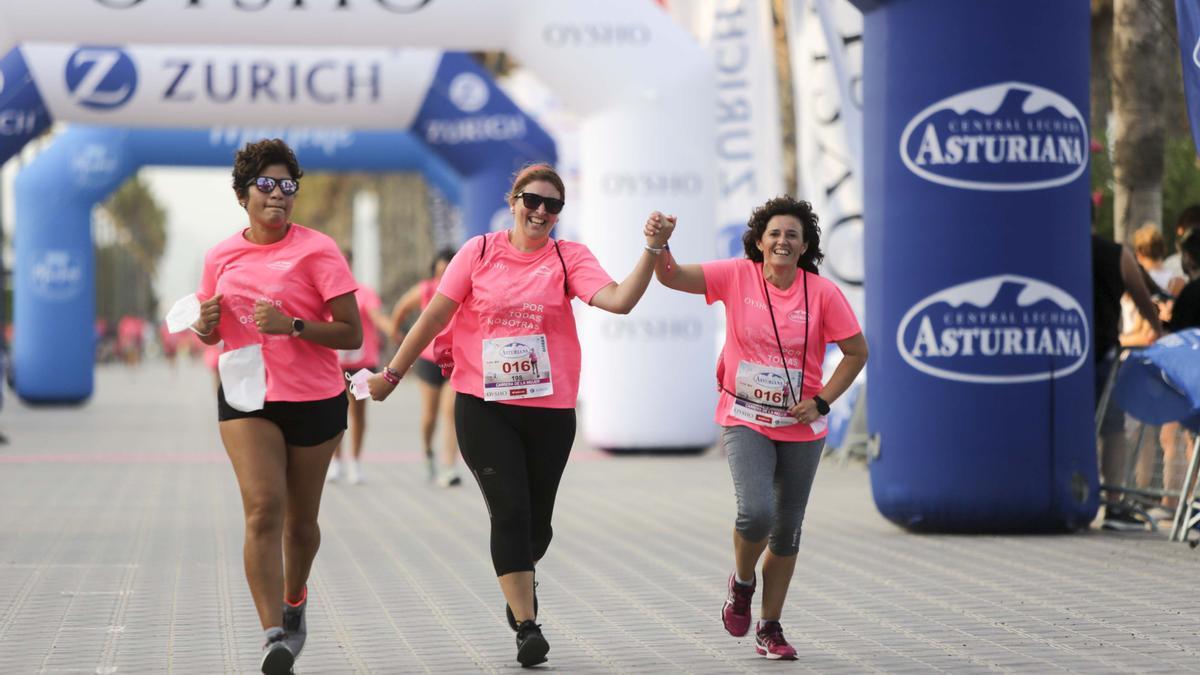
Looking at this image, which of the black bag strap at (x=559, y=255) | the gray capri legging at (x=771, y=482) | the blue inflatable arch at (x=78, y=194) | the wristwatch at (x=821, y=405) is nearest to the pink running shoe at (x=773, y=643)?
the gray capri legging at (x=771, y=482)

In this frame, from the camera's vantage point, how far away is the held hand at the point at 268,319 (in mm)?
5797

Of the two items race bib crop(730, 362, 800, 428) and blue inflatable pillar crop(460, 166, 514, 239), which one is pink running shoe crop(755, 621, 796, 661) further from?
blue inflatable pillar crop(460, 166, 514, 239)

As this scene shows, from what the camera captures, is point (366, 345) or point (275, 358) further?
point (366, 345)

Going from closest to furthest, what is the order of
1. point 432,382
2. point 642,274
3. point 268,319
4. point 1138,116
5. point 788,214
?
point 268,319
point 642,274
point 788,214
point 1138,116
point 432,382

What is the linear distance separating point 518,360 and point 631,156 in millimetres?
10192

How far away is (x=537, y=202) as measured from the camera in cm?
633

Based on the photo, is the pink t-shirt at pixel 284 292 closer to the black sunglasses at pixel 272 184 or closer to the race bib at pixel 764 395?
the black sunglasses at pixel 272 184

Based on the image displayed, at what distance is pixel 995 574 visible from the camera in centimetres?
852

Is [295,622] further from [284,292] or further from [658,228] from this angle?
[658,228]

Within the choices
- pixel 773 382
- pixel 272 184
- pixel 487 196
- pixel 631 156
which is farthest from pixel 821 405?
pixel 487 196

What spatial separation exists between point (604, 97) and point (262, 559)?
10.8m

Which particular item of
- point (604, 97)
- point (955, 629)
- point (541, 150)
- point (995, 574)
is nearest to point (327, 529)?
point (995, 574)

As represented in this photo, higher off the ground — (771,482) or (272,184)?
(272,184)

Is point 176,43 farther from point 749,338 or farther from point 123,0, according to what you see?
point 749,338
